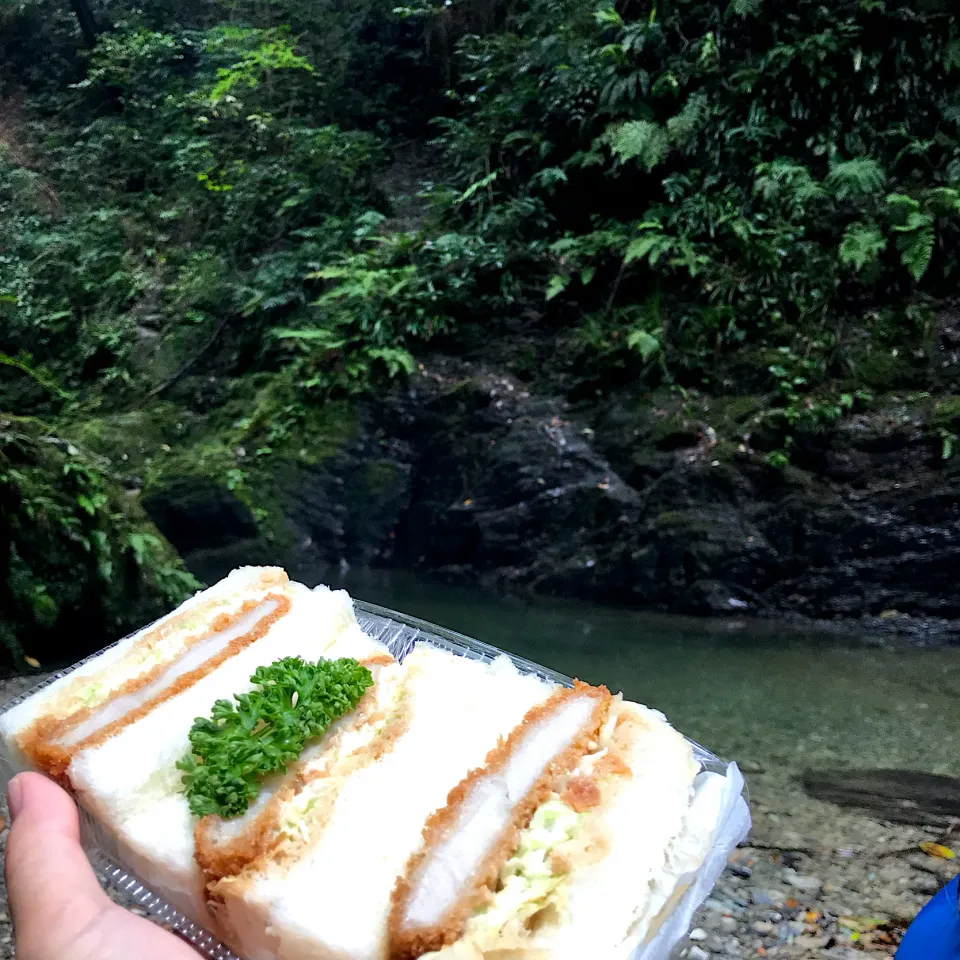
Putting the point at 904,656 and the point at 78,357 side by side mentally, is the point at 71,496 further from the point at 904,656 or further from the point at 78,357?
the point at 904,656

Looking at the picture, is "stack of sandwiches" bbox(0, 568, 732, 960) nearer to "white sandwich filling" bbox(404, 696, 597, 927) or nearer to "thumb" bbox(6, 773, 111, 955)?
"white sandwich filling" bbox(404, 696, 597, 927)

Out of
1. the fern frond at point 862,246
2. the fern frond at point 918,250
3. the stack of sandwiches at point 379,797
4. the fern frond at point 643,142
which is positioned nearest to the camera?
the stack of sandwiches at point 379,797

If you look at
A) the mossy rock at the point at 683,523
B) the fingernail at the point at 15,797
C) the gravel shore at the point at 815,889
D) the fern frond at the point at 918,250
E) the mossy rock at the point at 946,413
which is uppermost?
the fern frond at the point at 918,250

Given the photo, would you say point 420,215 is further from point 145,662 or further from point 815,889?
point 815,889

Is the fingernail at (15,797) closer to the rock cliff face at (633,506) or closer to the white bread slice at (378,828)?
the white bread slice at (378,828)

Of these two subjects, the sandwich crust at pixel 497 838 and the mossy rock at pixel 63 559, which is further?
the mossy rock at pixel 63 559

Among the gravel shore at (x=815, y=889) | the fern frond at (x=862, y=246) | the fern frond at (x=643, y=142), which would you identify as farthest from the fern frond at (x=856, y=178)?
the gravel shore at (x=815, y=889)

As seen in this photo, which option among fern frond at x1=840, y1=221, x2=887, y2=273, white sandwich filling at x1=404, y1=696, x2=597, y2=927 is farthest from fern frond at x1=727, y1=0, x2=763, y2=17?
white sandwich filling at x1=404, y1=696, x2=597, y2=927
